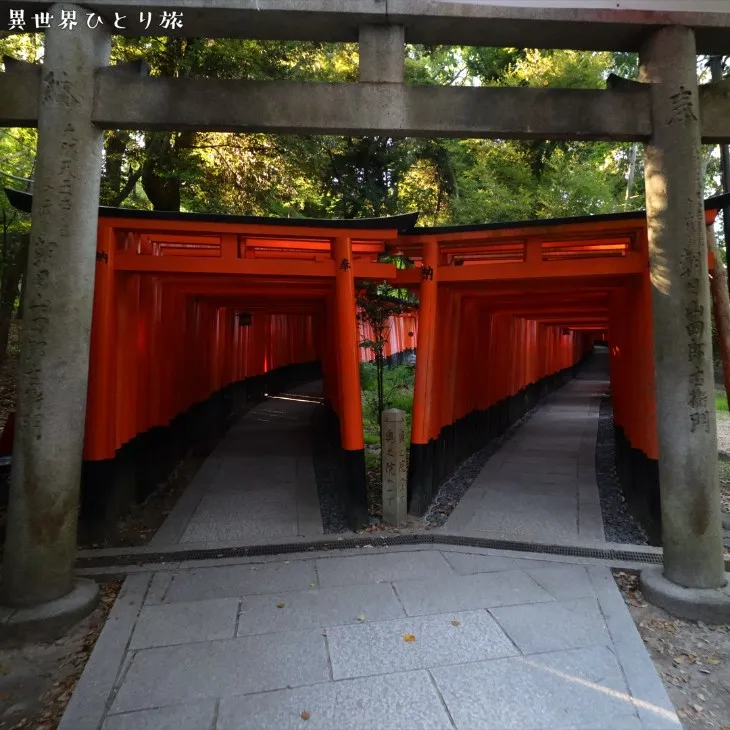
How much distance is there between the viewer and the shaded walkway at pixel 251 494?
5.28 m

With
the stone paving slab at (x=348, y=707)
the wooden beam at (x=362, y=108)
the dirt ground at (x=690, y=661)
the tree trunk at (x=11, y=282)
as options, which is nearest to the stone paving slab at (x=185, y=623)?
the stone paving slab at (x=348, y=707)

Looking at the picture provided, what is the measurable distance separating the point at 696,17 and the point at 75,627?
6049 millimetres

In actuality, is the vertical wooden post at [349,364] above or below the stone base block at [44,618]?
above

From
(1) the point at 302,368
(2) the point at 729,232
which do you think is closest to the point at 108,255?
(2) the point at 729,232

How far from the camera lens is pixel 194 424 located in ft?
31.1

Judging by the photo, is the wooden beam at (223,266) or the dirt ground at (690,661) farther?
the wooden beam at (223,266)

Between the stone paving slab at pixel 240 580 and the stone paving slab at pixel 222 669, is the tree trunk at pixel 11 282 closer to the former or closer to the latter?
the stone paving slab at pixel 240 580

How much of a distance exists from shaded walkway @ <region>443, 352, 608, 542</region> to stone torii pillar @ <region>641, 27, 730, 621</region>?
1321 millimetres

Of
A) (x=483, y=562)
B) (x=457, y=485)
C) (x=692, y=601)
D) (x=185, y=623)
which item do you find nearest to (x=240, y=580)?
(x=185, y=623)

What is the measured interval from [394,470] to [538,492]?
97.8 inches

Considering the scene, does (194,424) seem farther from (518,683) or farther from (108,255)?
(518,683)

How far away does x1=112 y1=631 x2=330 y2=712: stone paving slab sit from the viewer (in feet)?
9.25

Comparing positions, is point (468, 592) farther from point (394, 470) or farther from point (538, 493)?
point (538, 493)

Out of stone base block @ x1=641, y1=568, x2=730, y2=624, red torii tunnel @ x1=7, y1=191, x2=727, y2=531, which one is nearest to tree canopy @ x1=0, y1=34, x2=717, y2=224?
red torii tunnel @ x1=7, y1=191, x2=727, y2=531
